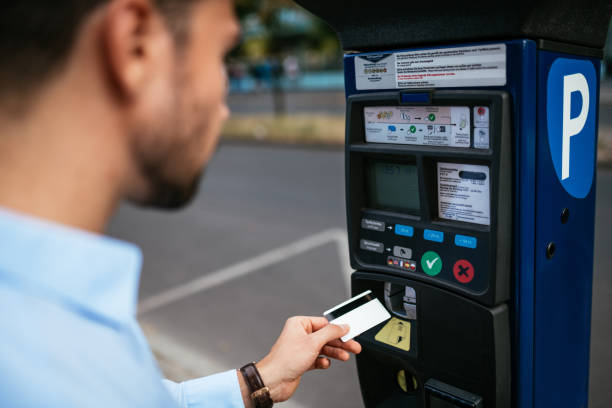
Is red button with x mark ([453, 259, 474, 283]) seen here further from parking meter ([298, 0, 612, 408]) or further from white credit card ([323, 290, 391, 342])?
white credit card ([323, 290, 391, 342])

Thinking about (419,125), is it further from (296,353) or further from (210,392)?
(210,392)

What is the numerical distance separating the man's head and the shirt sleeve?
0.75 meters

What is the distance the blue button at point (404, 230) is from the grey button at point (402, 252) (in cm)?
5

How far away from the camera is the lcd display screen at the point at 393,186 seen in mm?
1755

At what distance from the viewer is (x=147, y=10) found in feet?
2.57

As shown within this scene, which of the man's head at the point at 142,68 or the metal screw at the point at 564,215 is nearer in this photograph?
the man's head at the point at 142,68

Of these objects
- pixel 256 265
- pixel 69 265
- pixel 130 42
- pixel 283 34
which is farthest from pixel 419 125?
pixel 283 34

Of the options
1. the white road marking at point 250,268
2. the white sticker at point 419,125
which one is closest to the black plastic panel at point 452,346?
the white sticker at point 419,125

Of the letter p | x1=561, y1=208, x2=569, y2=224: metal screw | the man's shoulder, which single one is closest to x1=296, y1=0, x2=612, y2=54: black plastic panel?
the letter p

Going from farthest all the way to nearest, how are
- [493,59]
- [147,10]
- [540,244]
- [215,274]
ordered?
1. [215,274]
2. [540,244]
3. [493,59]
4. [147,10]

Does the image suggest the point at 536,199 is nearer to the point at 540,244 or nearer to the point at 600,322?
the point at 540,244

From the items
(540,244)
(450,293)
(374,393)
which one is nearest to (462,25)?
(540,244)

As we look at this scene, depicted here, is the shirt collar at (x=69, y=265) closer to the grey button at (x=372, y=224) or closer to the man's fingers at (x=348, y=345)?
the man's fingers at (x=348, y=345)

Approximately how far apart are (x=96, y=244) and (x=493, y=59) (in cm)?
111
